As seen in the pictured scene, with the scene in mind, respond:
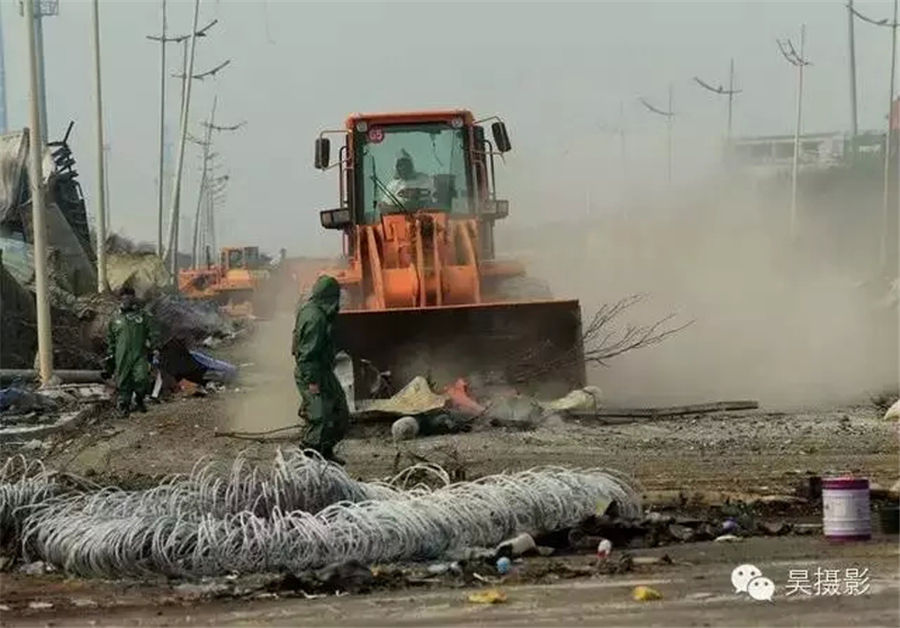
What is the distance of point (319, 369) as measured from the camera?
11.4 metres

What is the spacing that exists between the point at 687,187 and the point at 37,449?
23656 millimetres

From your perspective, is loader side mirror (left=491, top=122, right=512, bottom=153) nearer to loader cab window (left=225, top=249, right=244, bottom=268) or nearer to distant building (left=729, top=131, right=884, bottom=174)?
distant building (left=729, top=131, right=884, bottom=174)

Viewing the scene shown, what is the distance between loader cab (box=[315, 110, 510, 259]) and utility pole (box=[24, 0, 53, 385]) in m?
4.69

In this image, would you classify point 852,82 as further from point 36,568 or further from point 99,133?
point 36,568

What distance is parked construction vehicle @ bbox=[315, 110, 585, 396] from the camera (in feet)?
48.9

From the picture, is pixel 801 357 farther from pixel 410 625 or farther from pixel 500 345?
pixel 410 625

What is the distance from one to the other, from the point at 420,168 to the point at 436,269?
1.75m

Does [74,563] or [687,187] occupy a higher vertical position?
[687,187]

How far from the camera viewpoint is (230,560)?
793 cm

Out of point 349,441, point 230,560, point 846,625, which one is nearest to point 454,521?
point 230,560

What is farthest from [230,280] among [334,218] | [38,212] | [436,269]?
[436,269]

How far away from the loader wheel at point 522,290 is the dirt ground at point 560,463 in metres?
2.34

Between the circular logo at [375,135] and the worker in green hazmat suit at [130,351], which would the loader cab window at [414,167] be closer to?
the circular logo at [375,135]

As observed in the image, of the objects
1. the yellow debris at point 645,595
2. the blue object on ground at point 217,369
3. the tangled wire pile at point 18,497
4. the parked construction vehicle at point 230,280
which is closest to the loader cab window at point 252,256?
the parked construction vehicle at point 230,280
